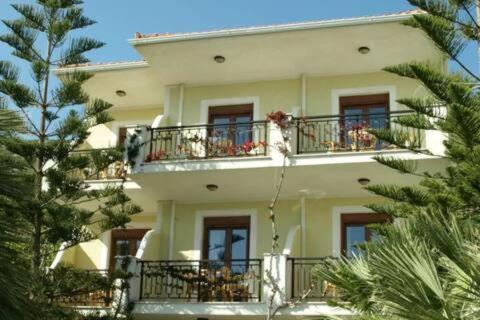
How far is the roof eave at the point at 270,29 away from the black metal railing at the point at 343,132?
1667 millimetres

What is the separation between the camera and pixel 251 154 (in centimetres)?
1519

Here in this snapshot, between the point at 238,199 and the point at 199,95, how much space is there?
2498 mm

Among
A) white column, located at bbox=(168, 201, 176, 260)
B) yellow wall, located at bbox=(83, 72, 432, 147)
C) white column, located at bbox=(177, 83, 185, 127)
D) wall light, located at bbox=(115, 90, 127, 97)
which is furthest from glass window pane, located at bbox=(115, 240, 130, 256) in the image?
wall light, located at bbox=(115, 90, 127, 97)

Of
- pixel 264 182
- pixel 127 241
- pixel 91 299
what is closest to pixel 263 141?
pixel 264 182

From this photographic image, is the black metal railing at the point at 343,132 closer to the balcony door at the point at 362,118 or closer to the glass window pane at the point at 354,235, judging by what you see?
the balcony door at the point at 362,118

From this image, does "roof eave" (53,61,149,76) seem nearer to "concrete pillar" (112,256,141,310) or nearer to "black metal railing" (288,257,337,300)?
"concrete pillar" (112,256,141,310)

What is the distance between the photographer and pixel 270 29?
15.0 m

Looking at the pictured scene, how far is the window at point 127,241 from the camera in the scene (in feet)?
57.3

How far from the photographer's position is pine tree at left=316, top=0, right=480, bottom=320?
7398 millimetres

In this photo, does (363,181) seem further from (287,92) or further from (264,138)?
(287,92)

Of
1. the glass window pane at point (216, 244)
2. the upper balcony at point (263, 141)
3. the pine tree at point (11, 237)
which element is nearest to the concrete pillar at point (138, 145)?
the upper balcony at point (263, 141)

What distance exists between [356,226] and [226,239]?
103 inches

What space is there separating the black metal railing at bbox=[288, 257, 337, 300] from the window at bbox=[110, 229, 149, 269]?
163 inches

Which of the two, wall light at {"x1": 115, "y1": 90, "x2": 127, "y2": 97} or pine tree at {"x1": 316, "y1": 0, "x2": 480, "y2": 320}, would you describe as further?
wall light at {"x1": 115, "y1": 90, "x2": 127, "y2": 97}
